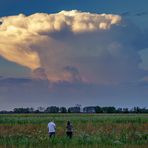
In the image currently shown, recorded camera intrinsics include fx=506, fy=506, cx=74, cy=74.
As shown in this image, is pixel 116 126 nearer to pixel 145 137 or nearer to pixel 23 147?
pixel 145 137

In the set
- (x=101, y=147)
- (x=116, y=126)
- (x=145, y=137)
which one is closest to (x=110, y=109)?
(x=116, y=126)

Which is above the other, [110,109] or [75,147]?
[110,109]

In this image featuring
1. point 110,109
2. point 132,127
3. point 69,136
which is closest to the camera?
point 69,136

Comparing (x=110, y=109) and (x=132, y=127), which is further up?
(x=110, y=109)

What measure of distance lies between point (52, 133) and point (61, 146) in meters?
8.39

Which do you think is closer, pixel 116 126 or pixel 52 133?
pixel 52 133

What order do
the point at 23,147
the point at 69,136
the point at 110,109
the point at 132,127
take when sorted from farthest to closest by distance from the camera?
1. the point at 110,109
2. the point at 132,127
3. the point at 69,136
4. the point at 23,147

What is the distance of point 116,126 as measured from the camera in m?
51.3

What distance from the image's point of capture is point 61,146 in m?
24.2

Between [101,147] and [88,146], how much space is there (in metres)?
0.90

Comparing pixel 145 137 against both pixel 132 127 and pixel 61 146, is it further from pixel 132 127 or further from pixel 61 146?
pixel 132 127

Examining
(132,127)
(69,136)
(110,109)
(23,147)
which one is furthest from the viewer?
(110,109)

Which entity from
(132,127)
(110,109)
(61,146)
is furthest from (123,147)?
(110,109)

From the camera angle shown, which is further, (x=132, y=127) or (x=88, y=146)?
(x=132, y=127)
